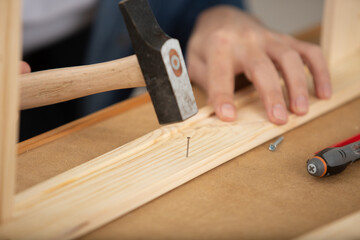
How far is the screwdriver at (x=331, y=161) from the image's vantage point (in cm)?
69

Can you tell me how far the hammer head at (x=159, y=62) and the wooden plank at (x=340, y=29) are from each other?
644 millimetres

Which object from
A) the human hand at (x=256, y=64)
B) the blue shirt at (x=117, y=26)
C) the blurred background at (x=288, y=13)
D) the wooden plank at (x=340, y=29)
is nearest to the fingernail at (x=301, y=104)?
the human hand at (x=256, y=64)

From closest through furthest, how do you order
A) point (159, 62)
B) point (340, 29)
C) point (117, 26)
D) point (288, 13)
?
point (159, 62) → point (340, 29) → point (117, 26) → point (288, 13)

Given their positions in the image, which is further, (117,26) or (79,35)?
(79,35)

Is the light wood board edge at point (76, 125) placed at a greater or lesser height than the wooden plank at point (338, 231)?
greater

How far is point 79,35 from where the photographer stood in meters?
1.59

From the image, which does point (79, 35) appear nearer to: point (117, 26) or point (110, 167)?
point (117, 26)

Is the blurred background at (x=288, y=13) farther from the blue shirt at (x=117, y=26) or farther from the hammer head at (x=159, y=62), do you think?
the hammer head at (x=159, y=62)

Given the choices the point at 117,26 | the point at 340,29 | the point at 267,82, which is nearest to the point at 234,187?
the point at 267,82

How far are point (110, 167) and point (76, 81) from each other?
0.58ft

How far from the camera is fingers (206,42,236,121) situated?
0.89 m

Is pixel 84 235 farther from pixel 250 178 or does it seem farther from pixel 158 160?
pixel 250 178

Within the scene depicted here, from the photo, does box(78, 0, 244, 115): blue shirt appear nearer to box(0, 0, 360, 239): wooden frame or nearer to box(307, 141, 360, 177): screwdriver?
box(0, 0, 360, 239): wooden frame

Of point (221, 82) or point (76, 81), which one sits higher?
point (76, 81)
